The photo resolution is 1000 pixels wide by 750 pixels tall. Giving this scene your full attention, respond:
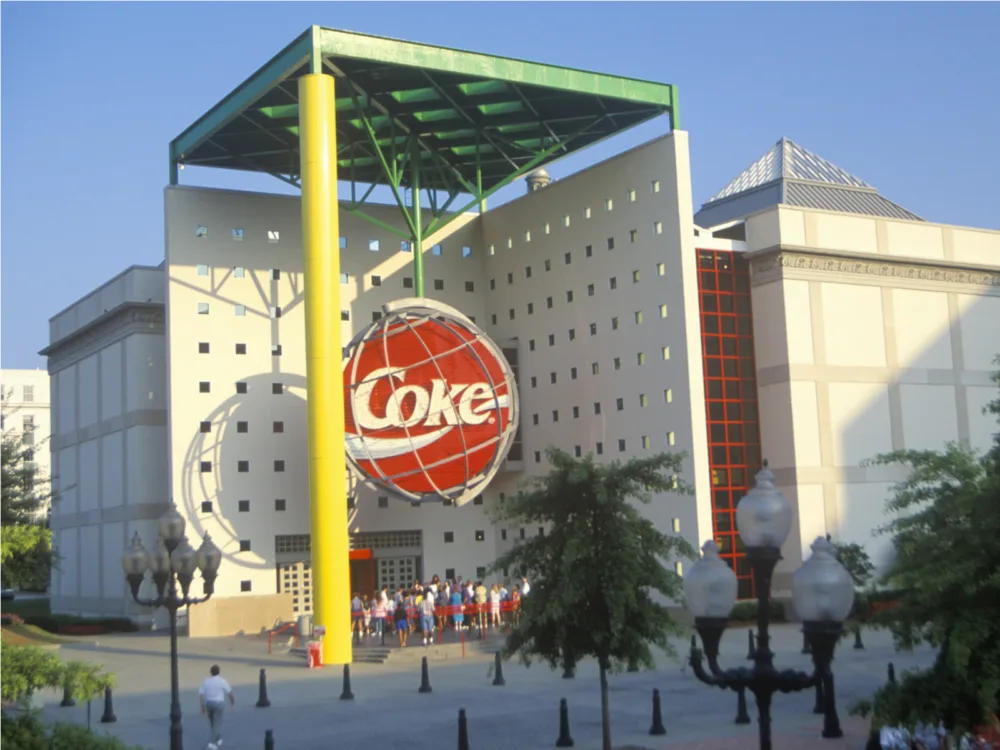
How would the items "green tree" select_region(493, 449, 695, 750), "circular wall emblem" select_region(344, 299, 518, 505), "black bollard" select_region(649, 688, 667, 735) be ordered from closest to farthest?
"green tree" select_region(493, 449, 695, 750) < "black bollard" select_region(649, 688, 667, 735) < "circular wall emblem" select_region(344, 299, 518, 505)

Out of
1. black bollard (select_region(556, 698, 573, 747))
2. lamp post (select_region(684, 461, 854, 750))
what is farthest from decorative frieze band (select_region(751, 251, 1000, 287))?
lamp post (select_region(684, 461, 854, 750))

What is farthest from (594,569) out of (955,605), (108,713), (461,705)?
(108,713)

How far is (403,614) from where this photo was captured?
126 feet

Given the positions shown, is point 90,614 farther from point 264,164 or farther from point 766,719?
point 766,719

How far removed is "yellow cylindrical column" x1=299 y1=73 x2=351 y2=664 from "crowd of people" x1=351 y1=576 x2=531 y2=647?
284 cm

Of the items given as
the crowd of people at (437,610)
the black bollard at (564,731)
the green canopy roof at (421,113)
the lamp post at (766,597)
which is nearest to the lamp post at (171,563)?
the black bollard at (564,731)

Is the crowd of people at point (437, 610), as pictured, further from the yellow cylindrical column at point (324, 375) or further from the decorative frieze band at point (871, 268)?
the decorative frieze band at point (871, 268)

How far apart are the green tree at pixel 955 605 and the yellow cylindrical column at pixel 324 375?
22852mm

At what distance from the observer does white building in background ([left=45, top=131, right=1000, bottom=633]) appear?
43.8 meters

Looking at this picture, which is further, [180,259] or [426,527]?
[426,527]

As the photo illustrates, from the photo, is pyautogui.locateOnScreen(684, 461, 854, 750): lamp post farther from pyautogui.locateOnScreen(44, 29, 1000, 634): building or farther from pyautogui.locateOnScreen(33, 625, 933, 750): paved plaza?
pyautogui.locateOnScreen(44, 29, 1000, 634): building

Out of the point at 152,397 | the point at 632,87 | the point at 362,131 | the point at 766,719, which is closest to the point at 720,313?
the point at 632,87

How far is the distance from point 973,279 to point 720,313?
11980 mm

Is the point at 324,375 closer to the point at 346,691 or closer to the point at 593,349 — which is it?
the point at 346,691
